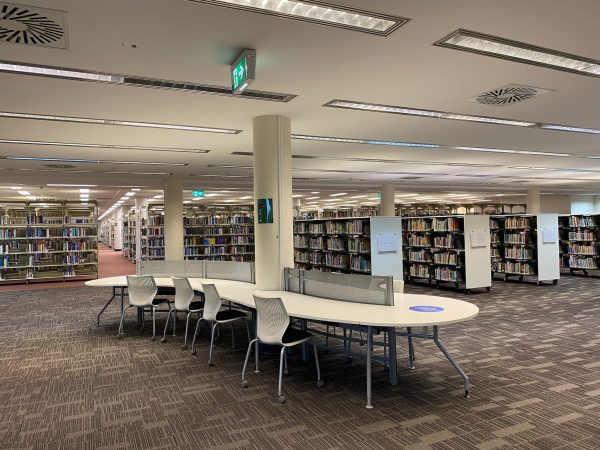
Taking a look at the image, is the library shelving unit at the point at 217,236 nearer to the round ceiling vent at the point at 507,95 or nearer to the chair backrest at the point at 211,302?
the chair backrest at the point at 211,302

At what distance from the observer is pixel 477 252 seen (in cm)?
987

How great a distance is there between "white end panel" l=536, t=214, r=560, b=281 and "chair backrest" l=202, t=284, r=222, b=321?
8547mm

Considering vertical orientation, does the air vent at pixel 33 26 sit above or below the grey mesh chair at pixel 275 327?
above

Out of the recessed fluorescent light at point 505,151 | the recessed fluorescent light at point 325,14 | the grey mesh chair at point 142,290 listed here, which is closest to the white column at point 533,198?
the recessed fluorescent light at point 505,151

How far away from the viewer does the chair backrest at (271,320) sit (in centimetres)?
413

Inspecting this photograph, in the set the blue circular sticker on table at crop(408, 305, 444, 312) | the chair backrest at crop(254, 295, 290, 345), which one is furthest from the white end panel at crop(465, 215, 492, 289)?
the chair backrest at crop(254, 295, 290, 345)

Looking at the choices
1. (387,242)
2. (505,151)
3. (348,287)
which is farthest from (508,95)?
(387,242)

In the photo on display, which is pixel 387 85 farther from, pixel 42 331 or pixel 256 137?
pixel 42 331

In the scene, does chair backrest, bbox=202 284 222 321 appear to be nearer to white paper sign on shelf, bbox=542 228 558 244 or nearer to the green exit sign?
the green exit sign

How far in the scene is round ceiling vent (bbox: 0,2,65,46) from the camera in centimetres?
292

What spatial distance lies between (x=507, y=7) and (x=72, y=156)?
7893mm

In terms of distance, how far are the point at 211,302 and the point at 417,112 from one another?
11.6ft

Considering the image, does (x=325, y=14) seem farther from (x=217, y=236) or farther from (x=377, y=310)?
(x=217, y=236)

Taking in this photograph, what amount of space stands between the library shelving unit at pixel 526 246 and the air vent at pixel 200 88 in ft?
27.4
